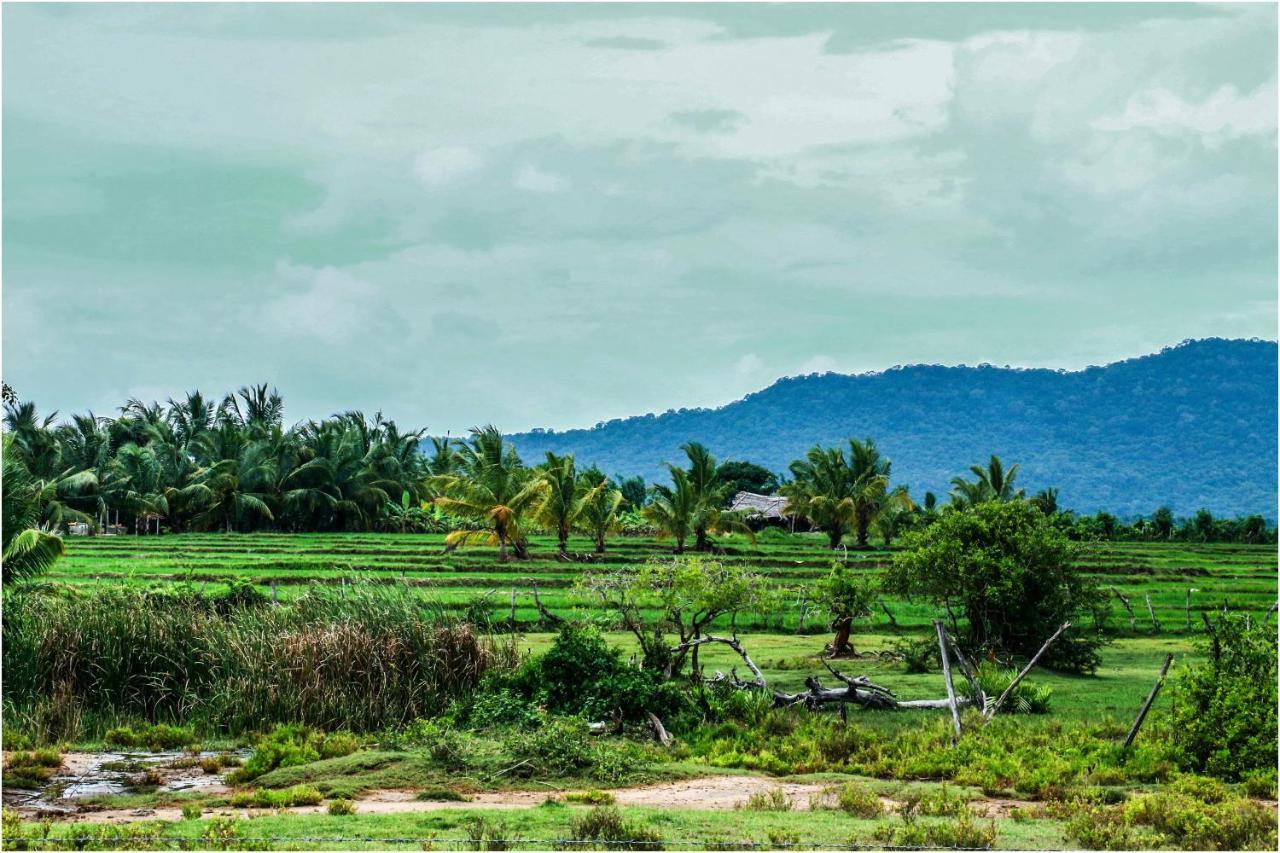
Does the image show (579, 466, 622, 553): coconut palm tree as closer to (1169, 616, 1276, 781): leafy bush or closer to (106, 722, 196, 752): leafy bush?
(106, 722, 196, 752): leafy bush

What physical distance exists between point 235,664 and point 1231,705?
37.3 feet

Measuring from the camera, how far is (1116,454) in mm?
162875

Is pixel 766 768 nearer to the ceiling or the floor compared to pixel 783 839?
nearer to the floor

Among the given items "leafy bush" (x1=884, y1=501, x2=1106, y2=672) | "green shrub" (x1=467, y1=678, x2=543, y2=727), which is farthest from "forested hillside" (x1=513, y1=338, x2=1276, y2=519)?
"green shrub" (x1=467, y1=678, x2=543, y2=727)

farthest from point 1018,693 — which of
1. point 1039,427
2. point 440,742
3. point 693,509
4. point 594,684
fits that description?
point 1039,427

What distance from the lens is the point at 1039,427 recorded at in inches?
6900

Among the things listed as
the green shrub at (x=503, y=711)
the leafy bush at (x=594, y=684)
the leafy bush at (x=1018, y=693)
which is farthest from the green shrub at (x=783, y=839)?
the leafy bush at (x=1018, y=693)

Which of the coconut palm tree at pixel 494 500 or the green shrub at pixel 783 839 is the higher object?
the coconut palm tree at pixel 494 500

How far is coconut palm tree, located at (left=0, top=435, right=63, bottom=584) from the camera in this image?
20250 millimetres

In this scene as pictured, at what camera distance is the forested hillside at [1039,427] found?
506 ft

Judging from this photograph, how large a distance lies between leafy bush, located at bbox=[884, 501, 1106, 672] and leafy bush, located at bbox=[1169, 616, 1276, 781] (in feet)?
22.2

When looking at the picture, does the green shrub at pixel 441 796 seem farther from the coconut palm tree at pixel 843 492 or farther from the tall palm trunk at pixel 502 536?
the coconut palm tree at pixel 843 492

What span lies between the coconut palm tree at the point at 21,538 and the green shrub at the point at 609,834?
45.4 ft

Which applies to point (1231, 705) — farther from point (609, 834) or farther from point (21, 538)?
point (21, 538)
